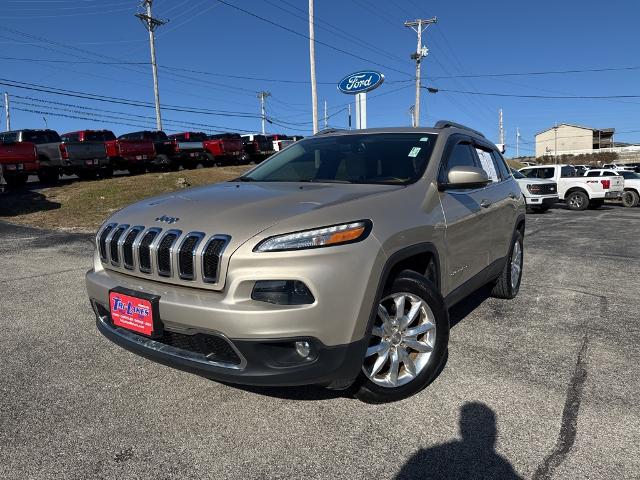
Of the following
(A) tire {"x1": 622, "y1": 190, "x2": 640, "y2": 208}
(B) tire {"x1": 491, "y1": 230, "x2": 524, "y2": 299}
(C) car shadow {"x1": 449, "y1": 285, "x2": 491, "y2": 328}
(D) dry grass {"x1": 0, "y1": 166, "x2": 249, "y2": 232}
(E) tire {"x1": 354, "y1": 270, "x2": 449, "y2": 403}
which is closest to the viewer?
(E) tire {"x1": 354, "y1": 270, "x2": 449, "y2": 403}

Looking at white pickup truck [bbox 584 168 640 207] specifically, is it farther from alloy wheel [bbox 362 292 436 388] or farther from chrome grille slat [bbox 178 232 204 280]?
chrome grille slat [bbox 178 232 204 280]

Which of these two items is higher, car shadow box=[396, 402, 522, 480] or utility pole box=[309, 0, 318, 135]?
utility pole box=[309, 0, 318, 135]

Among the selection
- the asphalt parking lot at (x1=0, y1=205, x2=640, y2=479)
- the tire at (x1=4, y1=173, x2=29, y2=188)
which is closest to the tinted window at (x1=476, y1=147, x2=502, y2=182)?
the asphalt parking lot at (x1=0, y1=205, x2=640, y2=479)

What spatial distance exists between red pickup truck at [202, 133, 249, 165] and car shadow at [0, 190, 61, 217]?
1031cm

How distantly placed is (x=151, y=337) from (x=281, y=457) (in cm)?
93

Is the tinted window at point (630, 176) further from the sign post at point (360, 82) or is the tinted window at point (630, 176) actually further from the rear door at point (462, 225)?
the rear door at point (462, 225)

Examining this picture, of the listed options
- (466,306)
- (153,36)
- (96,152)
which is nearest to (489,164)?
(466,306)

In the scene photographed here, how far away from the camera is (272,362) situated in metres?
2.43

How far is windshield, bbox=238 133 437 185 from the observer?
11.6 feet

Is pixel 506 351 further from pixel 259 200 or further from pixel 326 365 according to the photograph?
pixel 259 200

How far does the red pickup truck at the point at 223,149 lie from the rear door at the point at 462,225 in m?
20.9

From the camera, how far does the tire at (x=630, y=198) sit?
20.3m

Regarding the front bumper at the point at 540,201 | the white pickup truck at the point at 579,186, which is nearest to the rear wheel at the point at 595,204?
the white pickup truck at the point at 579,186

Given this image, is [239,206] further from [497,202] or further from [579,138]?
[579,138]
